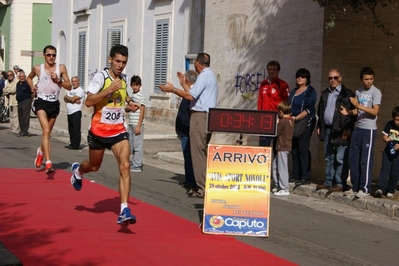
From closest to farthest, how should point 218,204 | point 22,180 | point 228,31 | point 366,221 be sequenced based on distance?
point 218,204
point 366,221
point 22,180
point 228,31

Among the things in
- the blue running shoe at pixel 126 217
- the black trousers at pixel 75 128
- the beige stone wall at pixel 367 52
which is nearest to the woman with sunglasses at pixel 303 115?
the beige stone wall at pixel 367 52

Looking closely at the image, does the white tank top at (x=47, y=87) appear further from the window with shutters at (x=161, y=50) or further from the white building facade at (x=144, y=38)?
the window with shutters at (x=161, y=50)

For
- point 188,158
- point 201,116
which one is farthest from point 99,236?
point 188,158

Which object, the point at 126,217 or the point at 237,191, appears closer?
the point at 126,217

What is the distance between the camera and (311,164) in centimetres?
1479

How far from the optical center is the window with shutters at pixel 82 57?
3222 centimetres

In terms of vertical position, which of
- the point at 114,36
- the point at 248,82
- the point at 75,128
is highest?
the point at 114,36

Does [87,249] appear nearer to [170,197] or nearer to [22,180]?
[170,197]

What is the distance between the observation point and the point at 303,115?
512 inches

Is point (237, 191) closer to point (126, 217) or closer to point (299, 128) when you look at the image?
point (126, 217)

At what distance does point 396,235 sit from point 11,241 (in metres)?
4.70

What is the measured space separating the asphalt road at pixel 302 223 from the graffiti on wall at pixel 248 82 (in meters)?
2.34

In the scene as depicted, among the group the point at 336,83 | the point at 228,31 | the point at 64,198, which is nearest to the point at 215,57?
the point at 228,31

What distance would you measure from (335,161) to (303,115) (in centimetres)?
94
